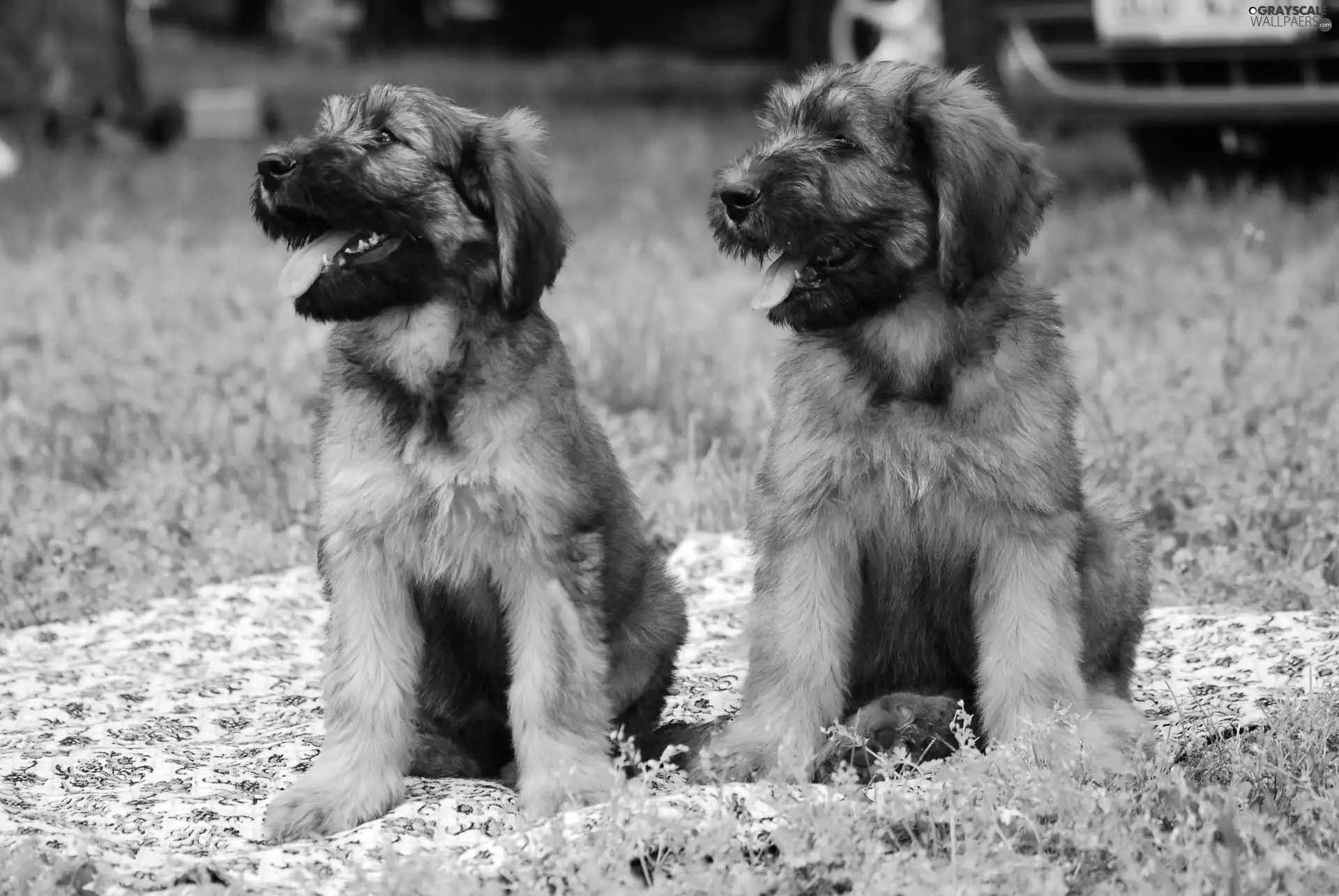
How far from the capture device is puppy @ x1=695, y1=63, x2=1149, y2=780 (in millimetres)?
4406

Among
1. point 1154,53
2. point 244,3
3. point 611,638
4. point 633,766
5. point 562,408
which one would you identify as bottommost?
point 633,766

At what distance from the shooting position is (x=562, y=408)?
4523mm

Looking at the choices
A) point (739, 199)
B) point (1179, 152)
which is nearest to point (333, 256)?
point (739, 199)

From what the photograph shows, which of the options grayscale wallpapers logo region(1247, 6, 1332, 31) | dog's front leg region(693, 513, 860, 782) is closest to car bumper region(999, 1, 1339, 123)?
grayscale wallpapers logo region(1247, 6, 1332, 31)

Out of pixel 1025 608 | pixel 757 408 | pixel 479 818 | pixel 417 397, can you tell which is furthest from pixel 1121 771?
pixel 757 408

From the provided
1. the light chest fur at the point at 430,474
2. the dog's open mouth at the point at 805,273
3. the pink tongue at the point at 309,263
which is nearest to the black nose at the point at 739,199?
the dog's open mouth at the point at 805,273

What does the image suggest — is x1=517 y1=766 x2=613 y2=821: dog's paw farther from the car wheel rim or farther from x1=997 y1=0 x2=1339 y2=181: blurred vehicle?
the car wheel rim

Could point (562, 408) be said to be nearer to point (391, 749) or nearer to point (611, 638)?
point (611, 638)

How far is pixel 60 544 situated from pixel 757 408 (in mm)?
2881

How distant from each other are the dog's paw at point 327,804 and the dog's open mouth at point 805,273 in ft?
4.99

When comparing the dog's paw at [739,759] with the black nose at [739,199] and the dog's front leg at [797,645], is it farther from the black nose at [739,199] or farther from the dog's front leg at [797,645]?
the black nose at [739,199]

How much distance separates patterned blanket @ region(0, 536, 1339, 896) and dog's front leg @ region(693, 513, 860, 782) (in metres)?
0.23

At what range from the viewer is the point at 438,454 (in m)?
4.37

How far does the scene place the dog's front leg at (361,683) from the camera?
14.6 ft
